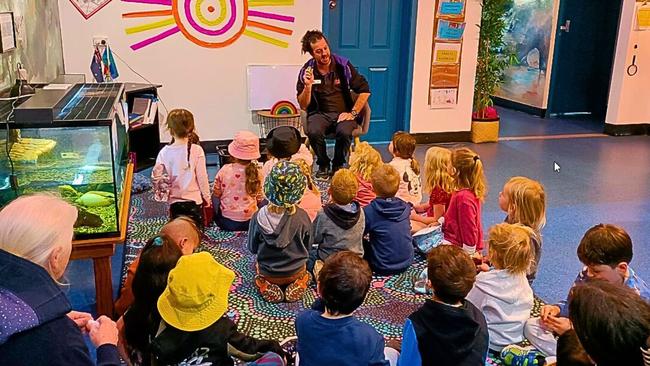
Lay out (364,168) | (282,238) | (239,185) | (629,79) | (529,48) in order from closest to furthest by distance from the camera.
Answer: (282,238), (239,185), (364,168), (629,79), (529,48)

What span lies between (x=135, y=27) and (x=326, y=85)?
6.56 ft

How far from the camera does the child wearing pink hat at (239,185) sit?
3.95 meters

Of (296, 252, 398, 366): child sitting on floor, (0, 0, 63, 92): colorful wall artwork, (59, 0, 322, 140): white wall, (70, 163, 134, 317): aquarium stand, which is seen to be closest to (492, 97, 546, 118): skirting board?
(59, 0, 322, 140): white wall

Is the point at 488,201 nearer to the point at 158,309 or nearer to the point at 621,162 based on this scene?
the point at 621,162

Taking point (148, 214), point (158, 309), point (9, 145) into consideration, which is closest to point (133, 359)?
point (158, 309)

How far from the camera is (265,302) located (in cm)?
318

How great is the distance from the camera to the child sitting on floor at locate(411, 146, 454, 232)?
3.82m

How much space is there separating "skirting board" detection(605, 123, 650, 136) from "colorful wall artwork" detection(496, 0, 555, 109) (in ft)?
4.43

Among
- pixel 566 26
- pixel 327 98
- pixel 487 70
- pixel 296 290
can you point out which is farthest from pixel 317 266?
pixel 566 26

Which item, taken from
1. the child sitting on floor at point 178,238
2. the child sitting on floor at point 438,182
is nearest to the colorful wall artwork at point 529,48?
the child sitting on floor at point 438,182

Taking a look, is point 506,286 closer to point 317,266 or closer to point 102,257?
point 317,266

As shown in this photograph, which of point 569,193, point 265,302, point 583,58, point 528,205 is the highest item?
point 583,58

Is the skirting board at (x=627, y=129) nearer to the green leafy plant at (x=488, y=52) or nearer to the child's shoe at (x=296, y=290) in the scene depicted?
the green leafy plant at (x=488, y=52)

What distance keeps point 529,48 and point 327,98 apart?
503cm
